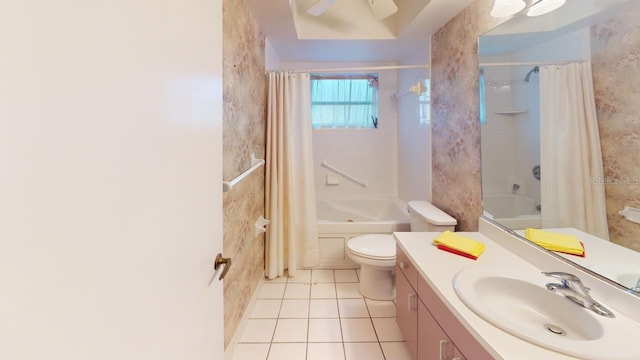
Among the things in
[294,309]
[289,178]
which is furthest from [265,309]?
[289,178]

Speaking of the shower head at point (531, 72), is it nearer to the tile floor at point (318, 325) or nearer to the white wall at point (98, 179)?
the white wall at point (98, 179)

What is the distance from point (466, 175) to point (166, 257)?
74.2 inches

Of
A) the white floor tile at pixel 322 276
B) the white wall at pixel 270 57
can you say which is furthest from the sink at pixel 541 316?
the white wall at pixel 270 57

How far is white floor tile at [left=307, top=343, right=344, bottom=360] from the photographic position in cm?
157

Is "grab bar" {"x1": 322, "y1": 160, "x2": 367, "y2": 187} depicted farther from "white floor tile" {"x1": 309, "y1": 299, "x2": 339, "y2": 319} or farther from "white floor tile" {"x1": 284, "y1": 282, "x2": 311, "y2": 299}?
"white floor tile" {"x1": 309, "y1": 299, "x2": 339, "y2": 319}

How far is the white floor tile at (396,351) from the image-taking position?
1.58 meters

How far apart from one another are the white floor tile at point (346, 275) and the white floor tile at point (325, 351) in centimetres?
81

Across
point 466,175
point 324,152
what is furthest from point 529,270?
point 324,152

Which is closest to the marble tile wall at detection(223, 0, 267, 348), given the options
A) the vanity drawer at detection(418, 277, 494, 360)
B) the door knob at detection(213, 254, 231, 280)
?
the door knob at detection(213, 254, 231, 280)

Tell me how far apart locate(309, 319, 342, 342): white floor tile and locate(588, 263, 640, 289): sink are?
4.43ft

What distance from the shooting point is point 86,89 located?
1.20 ft

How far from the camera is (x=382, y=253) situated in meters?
2.06

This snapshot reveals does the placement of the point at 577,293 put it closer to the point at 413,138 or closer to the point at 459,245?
the point at 459,245

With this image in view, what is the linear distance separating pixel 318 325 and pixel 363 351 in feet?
1.16
